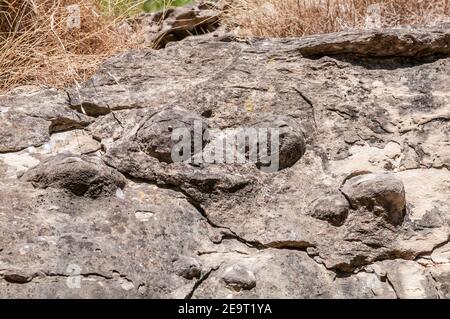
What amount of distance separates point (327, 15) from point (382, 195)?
111 centimetres

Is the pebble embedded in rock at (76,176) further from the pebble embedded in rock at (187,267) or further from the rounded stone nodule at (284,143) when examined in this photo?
the rounded stone nodule at (284,143)

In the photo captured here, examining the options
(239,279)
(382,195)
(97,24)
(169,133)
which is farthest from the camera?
(97,24)

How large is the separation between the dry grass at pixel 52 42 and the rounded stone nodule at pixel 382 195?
967mm

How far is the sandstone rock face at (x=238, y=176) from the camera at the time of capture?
1.71 metres

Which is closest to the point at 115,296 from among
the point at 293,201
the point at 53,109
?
the point at 293,201

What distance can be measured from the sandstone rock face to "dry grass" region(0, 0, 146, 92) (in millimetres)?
147

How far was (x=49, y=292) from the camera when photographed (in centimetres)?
160

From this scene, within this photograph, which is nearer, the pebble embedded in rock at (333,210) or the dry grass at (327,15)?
the pebble embedded in rock at (333,210)

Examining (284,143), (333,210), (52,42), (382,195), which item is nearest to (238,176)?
(284,143)

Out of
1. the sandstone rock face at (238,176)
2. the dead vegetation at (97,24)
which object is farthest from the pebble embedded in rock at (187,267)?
the dead vegetation at (97,24)

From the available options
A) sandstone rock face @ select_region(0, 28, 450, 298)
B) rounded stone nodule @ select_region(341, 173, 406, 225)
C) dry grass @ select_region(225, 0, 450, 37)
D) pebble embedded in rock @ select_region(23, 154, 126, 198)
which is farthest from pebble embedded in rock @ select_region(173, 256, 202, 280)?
dry grass @ select_region(225, 0, 450, 37)

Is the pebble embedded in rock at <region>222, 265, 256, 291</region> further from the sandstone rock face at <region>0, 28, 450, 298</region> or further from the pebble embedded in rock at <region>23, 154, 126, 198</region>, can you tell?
the pebble embedded in rock at <region>23, 154, 126, 198</region>

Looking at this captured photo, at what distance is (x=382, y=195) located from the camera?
5.92 ft

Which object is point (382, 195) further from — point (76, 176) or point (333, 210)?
point (76, 176)
